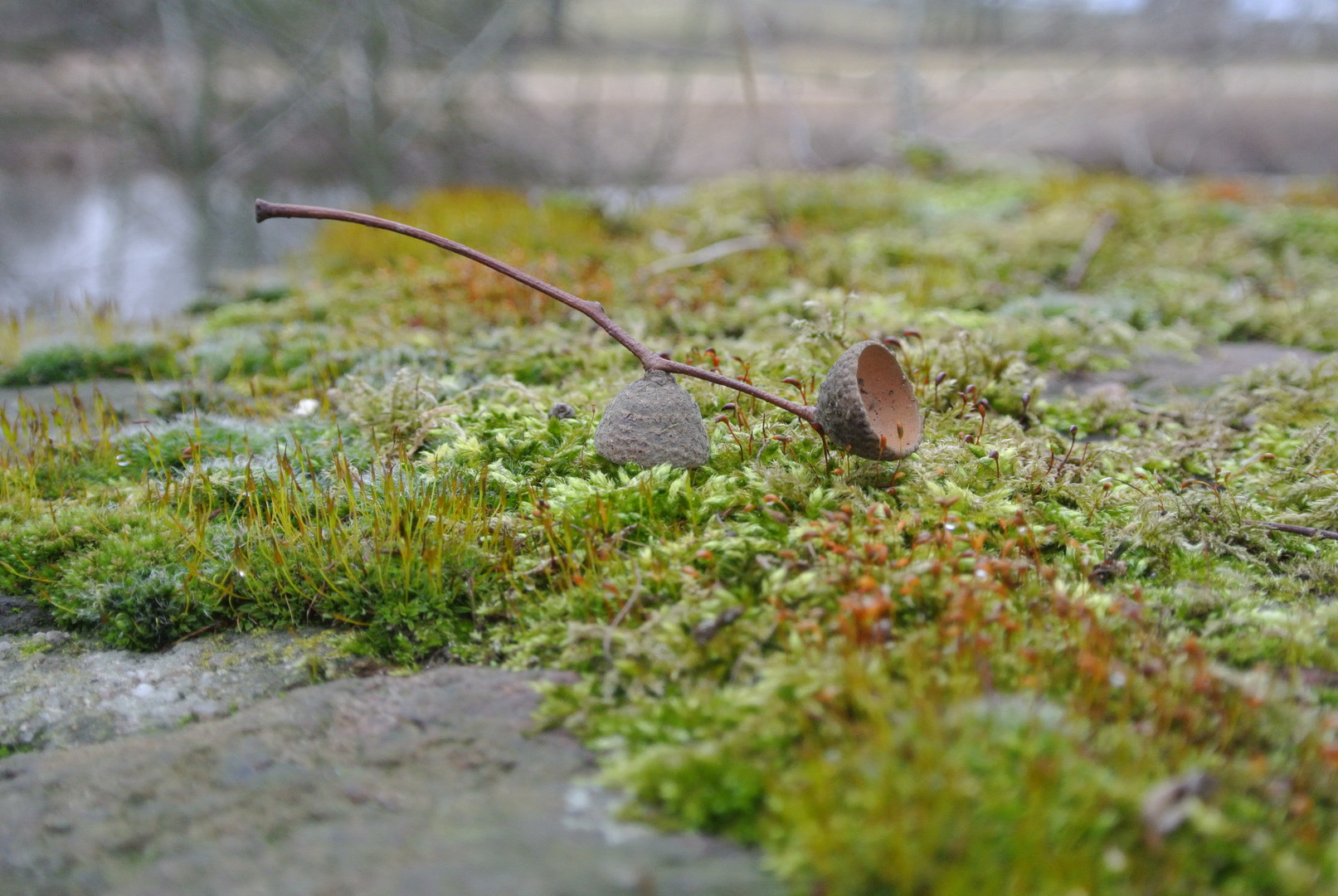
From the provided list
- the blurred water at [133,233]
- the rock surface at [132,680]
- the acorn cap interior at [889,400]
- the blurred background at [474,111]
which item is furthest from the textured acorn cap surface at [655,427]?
the blurred water at [133,233]

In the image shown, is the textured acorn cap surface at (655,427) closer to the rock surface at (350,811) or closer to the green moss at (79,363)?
the rock surface at (350,811)

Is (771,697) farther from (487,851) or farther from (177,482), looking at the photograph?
(177,482)

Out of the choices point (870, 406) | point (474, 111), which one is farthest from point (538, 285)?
point (474, 111)

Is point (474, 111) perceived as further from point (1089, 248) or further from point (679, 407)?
point (679, 407)

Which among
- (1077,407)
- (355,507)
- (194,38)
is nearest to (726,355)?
(1077,407)

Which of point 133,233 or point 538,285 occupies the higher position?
point 133,233
